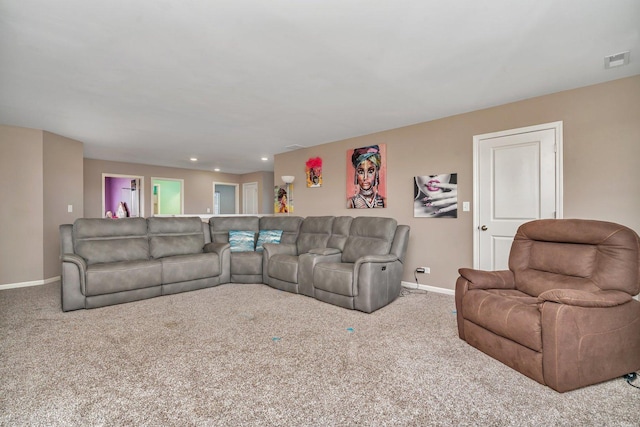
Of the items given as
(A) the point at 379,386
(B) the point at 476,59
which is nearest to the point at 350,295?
(A) the point at 379,386

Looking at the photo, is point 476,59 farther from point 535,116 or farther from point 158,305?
point 158,305

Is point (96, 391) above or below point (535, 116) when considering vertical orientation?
below

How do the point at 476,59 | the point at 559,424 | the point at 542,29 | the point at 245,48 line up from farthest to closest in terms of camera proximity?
the point at 476,59
the point at 245,48
the point at 542,29
the point at 559,424

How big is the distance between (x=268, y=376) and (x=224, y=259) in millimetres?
2861

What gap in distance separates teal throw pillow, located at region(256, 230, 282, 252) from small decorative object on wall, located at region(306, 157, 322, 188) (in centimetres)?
119

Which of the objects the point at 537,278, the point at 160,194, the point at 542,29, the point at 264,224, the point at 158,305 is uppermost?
the point at 542,29

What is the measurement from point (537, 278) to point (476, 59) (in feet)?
6.18

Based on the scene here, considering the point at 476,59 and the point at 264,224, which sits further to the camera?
the point at 264,224

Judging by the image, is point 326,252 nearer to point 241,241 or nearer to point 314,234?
point 314,234

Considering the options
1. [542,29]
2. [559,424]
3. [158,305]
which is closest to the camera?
[559,424]

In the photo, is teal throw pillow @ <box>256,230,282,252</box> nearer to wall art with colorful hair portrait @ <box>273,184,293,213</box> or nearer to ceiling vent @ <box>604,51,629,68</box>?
wall art with colorful hair portrait @ <box>273,184,293,213</box>

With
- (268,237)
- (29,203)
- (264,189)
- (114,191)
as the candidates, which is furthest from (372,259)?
(114,191)

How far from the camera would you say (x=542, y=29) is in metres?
2.11

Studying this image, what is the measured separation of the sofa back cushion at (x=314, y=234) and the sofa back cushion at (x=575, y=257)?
2.48 m
